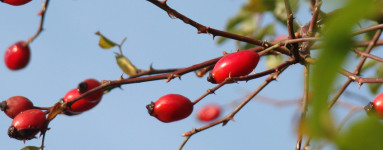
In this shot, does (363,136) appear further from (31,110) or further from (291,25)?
(31,110)

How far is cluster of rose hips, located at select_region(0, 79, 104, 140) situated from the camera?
192 centimetres

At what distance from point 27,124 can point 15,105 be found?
25 cm

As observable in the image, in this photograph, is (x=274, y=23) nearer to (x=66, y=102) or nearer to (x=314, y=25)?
(x=314, y=25)

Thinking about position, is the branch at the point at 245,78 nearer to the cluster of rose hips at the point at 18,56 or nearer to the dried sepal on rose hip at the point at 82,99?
the dried sepal on rose hip at the point at 82,99

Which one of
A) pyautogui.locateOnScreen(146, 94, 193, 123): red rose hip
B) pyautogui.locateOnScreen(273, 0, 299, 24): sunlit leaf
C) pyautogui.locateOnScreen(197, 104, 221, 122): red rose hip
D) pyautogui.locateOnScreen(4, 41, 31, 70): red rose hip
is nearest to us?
pyautogui.locateOnScreen(146, 94, 193, 123): red rose hip

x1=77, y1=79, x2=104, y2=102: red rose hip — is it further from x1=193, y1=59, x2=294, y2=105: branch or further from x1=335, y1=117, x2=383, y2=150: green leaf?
x1=335, y1=117, x2=383, y2=150: green leaf

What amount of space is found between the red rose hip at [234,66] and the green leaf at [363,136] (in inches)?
54.4

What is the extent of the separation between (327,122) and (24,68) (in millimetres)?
2620

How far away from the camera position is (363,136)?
41cm

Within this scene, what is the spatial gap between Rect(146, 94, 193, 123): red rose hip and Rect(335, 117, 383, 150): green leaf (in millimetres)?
1571

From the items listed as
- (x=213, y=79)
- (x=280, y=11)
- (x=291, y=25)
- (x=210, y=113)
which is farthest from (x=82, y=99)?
(x=210, y=113)

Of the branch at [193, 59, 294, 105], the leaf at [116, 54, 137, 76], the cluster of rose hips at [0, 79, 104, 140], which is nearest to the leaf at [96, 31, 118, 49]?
the leaf at [116, 54, 137, 76]

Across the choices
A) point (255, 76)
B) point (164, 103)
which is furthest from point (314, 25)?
point (164, 103)

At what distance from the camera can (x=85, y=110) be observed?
2082 mm
